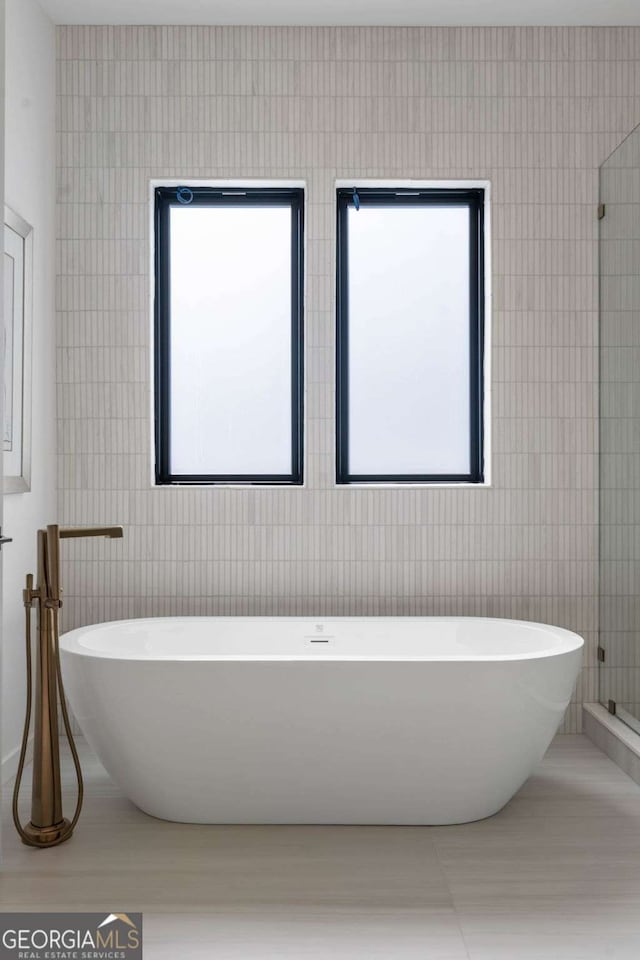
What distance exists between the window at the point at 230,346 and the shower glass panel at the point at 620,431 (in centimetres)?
124

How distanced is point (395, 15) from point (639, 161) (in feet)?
3.75

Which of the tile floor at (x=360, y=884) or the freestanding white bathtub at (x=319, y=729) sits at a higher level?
Result: the freestanding white bathtub at (x=319, y=729)

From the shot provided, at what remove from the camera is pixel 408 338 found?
3180 mm

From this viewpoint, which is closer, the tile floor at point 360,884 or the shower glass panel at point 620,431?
the tile floor at point 360,884

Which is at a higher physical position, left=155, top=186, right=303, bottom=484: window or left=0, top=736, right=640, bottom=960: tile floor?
left=155, top=186, right=303, bottom=484: window

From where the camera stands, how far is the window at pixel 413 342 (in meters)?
3.16

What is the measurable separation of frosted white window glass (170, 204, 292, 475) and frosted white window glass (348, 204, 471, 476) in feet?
1.03

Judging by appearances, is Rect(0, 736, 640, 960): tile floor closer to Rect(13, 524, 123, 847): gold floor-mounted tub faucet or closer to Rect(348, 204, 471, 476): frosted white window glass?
Rect(13, 524, 123, 847): gold floor-mounted tub faucet

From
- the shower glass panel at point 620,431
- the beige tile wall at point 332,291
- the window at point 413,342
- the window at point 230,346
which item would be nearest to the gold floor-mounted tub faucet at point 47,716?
the beige tile wall at point 332,291

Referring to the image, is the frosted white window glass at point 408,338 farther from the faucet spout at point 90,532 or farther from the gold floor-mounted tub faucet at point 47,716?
the gold floor-mounted tub faucet at point 47,716

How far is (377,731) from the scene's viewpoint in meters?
2.17
